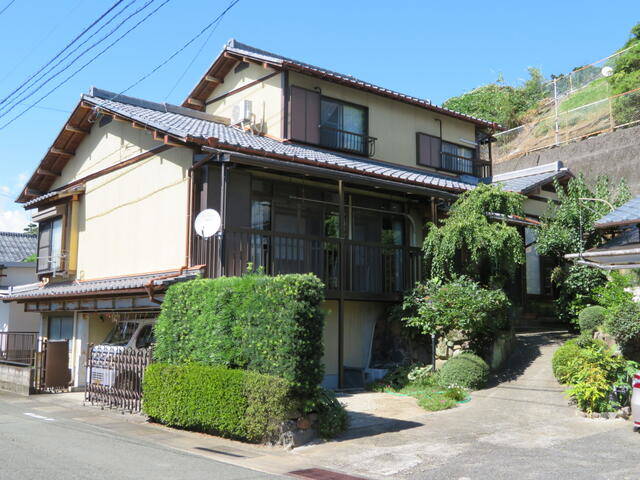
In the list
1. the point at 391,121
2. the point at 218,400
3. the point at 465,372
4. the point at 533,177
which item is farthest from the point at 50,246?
the point at 533,177

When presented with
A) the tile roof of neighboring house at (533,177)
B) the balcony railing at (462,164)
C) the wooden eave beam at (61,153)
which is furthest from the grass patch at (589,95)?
the wooden eave beam at (61,153)

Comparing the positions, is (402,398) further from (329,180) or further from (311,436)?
(329,180)

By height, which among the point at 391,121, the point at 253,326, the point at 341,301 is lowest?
the point at 253,326

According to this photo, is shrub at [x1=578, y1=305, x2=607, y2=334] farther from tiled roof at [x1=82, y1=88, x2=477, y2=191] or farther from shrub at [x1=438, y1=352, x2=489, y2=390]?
tiled roof at [x1=82, y1=88, x2=477, y2=191]

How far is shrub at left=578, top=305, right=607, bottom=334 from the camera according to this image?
13.0 meters

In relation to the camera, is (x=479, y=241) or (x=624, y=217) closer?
(x=624, y=217)

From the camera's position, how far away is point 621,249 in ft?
36.3

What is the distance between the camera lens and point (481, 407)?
11273mm

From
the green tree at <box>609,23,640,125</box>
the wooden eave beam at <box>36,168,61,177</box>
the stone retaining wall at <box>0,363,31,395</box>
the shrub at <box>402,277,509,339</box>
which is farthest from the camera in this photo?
the green tree at <box>609,23,640,125</box>

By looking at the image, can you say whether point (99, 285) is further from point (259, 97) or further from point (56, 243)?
point (259, 97)

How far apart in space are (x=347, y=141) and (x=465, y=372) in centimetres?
850

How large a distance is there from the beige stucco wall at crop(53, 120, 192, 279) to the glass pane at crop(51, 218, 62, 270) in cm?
86

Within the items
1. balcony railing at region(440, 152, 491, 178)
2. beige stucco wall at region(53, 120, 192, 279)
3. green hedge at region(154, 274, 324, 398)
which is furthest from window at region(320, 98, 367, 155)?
green hedge at region(154, 274, 324, 398)

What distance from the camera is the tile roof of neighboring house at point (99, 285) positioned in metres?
12.7
